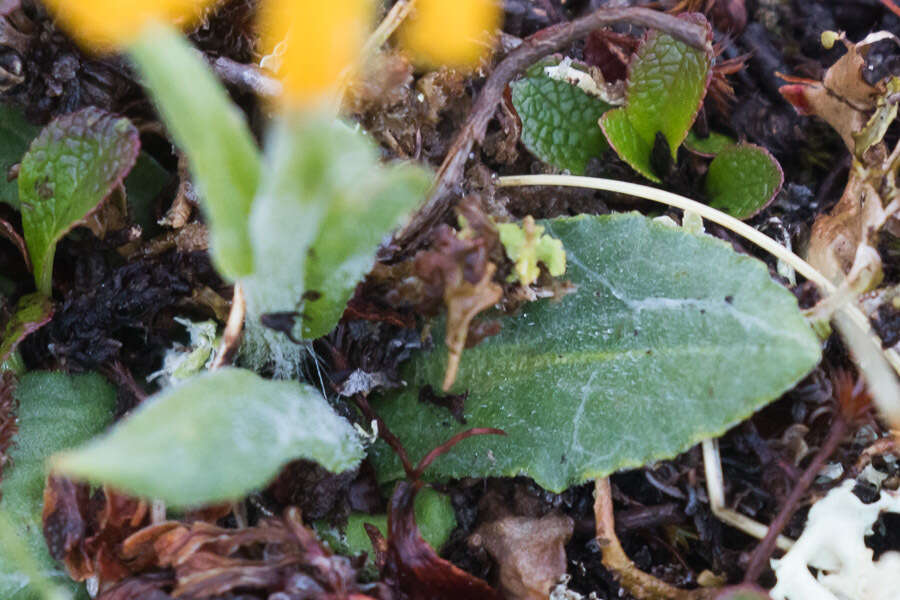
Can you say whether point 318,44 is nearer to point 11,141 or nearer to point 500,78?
point 500,78

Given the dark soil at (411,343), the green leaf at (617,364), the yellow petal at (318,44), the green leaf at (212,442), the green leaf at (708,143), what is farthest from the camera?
the green leaf at (708,143)

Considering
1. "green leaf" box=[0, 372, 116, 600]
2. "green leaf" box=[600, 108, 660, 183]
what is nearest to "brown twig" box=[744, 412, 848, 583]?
"green leaf" box=[600, 108, 660, 183]

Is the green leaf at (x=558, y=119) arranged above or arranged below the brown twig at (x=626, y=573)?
above

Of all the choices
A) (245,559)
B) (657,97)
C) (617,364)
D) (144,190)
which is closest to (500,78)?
(657,97)

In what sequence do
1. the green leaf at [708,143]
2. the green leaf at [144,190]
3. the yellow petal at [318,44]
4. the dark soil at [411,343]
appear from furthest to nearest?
1. the green leaf at [708,143]
2. the green leaf at [144,190]
3. the dark soil at [411,343]
4. the yellow petal at [318,44]

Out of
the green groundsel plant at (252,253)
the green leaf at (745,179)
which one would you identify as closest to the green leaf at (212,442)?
the green groundsel plant at (252,253)

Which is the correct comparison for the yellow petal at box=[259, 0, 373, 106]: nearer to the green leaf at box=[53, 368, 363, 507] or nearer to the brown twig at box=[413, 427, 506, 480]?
the green leaf at box=[53, 368, 363, 507]

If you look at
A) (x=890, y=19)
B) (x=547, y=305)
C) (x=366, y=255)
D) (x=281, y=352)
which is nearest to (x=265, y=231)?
(x=366, y=255)

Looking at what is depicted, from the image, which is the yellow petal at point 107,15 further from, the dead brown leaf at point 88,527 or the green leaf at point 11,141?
the dead brown leaf at point 88,527

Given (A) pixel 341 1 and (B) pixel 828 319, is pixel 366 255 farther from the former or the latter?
(B) pixel 828 319
